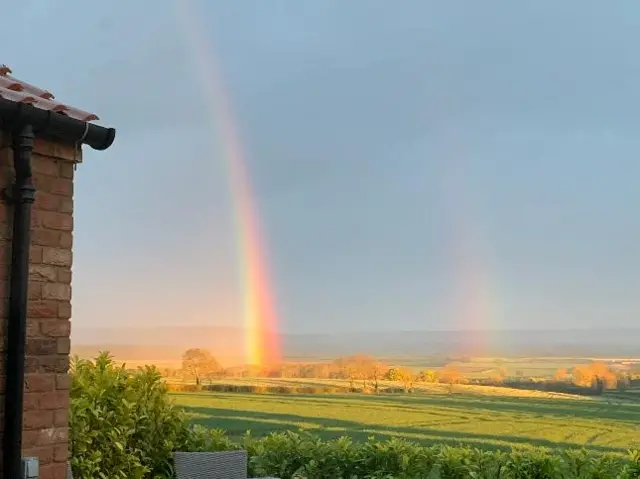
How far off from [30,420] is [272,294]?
540 inches

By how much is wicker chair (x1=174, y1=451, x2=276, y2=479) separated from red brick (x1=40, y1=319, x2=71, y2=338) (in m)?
3.26

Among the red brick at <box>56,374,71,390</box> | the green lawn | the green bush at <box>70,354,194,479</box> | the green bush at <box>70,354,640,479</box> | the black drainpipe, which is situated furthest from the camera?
the green lawn

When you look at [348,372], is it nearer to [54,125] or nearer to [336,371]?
[336,371]

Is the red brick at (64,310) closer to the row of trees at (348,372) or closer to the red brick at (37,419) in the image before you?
the red brick at (37,419)

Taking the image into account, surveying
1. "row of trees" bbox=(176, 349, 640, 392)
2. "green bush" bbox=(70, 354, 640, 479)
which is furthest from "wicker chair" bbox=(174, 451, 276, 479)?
"row of trees" bbox=(176, 349, 640, 392)

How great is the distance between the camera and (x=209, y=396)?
12.4m

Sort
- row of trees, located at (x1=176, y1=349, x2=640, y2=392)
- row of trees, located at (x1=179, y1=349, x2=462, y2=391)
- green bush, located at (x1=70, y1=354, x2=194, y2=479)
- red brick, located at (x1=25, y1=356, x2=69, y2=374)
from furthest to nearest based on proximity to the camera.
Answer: row of trees, located at (x1=179, y1=349, x2=462, y2=391)
row of trees, located at (x1=176, y1=349, x2=640, y2=392)
green bush, located at (x1=70, y1=354, x2=194, y2=479)
red brick, located at (x1=25, y1=356, x2=69, y2=374)

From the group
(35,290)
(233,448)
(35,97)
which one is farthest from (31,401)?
(233,448)

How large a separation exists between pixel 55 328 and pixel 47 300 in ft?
0.41

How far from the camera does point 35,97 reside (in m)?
2.73

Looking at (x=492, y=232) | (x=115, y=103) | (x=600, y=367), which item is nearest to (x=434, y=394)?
(x=600, y=367)

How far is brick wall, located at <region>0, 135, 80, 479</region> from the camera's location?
2.56 m

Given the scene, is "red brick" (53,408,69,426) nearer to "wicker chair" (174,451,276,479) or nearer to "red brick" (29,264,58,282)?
"red brick" (29,264,58,282)

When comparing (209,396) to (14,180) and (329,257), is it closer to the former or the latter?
(329,257)
